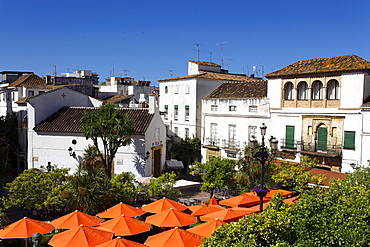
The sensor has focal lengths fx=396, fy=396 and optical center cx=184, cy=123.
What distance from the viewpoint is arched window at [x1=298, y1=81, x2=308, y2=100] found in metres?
29.9

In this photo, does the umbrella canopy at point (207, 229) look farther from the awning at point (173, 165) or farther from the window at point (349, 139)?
the awning at point (173, 165)

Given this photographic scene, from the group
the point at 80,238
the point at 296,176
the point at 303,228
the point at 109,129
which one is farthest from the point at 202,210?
the point at 109,129

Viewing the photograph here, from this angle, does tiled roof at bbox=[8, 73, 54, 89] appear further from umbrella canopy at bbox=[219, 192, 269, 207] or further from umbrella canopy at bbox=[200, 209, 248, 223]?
umbrella canopy at bbox=[200, 209, 248, 223]

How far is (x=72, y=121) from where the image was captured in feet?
109

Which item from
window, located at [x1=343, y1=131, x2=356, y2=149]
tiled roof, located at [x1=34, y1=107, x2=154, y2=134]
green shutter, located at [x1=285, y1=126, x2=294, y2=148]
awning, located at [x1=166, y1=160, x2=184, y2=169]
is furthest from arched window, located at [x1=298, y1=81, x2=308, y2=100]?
awning, located at [x1=166, y1=160, x2=184, y2=169]

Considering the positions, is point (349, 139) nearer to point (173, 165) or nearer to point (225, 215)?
point (225, 215)

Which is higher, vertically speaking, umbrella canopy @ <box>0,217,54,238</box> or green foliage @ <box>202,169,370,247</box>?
green foliage @ <box>202,169,370,247</box>

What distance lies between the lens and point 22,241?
1822 cm

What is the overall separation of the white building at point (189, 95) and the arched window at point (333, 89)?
43.9 ft

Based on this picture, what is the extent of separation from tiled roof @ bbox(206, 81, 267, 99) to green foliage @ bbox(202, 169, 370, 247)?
22107 millimetres

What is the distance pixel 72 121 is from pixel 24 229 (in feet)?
58.2

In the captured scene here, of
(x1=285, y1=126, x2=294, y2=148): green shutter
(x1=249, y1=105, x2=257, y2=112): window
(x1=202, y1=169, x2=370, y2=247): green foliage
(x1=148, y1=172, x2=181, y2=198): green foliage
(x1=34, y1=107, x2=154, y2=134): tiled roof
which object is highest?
(x1=249, y1=105, x2=257, y2=112): window

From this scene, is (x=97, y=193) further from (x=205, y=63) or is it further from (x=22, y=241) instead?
(x=205, y=63)

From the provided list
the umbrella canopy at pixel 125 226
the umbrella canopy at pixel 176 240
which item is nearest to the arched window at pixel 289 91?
the umbrella canopy at pixel 125 226
